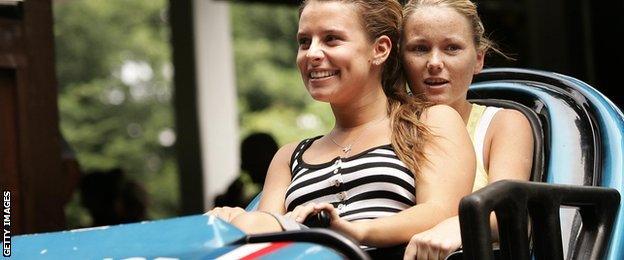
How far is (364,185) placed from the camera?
2.66m

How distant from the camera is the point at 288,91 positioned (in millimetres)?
17531

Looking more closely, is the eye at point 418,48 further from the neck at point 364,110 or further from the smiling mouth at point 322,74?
the smiling mouth at point 322,74

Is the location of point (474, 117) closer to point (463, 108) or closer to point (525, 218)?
point (463, 108)

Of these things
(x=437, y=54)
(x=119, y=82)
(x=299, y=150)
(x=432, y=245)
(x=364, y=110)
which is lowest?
(x=119, y=82)

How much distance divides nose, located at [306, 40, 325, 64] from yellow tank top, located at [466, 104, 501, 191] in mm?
476

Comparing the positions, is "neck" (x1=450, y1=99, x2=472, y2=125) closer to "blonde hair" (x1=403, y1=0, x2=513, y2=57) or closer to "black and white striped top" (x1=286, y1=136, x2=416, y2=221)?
"blonde hair" (x1=403, y1=0, x2=513, y2=57)

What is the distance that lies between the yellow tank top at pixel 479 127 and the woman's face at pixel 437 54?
0.07m

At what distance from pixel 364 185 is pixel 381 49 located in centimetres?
37

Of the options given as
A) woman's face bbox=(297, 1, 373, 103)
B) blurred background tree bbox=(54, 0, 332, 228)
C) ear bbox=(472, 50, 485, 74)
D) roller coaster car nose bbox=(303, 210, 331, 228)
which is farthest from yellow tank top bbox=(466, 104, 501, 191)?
blurred background tree bbox=(54, 0, 332, 228)

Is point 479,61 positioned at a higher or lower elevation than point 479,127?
higher

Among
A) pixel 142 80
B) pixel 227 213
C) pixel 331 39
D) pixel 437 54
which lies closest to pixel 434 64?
pixel 437 54

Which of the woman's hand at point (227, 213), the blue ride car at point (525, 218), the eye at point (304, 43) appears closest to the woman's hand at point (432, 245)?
the blue ride car at point (525, 218)

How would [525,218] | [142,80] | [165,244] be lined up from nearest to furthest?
[165,244] < [525,218] < [142,80]

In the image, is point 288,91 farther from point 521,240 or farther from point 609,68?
point 521,240
